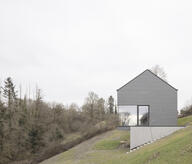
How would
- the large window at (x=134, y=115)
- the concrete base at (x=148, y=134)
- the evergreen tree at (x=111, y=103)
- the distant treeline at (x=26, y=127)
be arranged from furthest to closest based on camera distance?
the evergreen tree at (x=111, y=103), the distant treeline at (x=26, y=127), the large window at (x=134, y=115), the concrete base at (x=148, y=134)

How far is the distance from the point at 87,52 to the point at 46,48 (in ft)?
20.0

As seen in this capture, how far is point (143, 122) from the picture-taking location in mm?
17484

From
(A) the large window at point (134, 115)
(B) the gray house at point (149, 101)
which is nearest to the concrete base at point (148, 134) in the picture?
(A) the large window at point (134, 115)

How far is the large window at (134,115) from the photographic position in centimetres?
1741

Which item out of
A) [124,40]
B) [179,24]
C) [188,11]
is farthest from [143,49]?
[188,11]

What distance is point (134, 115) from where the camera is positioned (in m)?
17.6

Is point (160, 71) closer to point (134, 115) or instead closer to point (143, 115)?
point (143, 115)

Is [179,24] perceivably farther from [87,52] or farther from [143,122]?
[87,52]

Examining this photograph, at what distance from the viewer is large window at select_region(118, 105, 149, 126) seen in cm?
1741

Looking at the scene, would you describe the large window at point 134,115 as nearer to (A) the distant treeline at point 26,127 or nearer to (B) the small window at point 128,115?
(B) the small window at point 128,115


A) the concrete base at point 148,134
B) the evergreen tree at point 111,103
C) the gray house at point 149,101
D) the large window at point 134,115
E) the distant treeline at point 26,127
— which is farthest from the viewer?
the evergreen tree at point 111,103

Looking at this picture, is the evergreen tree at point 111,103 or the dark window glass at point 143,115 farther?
the evergreen tree at point 111,103

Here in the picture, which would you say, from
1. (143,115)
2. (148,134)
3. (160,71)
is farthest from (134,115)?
(160,71)

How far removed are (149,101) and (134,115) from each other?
202 centimetres
